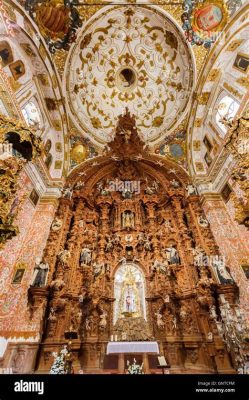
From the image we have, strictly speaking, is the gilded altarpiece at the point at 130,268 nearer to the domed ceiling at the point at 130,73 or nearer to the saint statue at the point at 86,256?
the saint statue at the point at 86,256

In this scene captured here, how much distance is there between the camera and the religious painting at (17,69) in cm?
936

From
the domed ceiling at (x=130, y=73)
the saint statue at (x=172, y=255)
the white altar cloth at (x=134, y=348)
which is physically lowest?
the white altar cloth at (x=134, y=348)

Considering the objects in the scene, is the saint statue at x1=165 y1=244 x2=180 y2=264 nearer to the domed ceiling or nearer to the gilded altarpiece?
the gilded altarpiece

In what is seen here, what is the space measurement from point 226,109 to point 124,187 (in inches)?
290

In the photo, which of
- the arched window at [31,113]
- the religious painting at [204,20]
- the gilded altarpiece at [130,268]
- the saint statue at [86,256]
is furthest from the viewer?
the saint statue at [86,256]

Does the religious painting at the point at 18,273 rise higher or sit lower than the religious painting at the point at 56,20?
lower

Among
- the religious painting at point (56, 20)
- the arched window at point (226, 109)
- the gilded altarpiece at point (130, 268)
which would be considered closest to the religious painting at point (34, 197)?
the gilded altarpiece at point (130, 268)

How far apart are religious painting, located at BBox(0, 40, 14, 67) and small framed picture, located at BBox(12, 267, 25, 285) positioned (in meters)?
8.70

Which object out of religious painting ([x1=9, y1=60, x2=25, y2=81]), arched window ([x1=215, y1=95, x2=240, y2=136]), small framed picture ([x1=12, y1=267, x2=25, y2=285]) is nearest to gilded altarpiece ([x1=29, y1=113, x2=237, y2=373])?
small framed picture ([x1=12, y1=267, x2=25, y2=285])

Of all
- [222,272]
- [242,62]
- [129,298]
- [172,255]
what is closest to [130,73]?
A: [242,62]

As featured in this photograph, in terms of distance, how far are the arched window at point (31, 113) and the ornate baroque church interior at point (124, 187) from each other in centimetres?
8

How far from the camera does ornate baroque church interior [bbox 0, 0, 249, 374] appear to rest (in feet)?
24.4

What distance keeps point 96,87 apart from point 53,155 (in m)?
5.34

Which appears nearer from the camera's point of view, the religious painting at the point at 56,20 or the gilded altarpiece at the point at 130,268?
the gilded altarpiece at the point at 130,268
